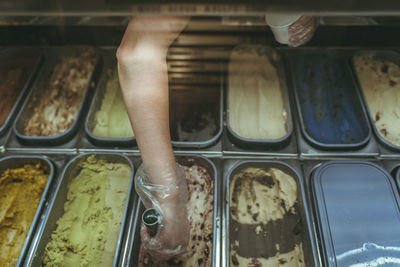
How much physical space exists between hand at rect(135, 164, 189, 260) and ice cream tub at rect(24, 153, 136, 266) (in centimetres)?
25

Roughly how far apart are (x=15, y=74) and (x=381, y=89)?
2.81 metres

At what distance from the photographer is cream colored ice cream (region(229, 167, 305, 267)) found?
157cm

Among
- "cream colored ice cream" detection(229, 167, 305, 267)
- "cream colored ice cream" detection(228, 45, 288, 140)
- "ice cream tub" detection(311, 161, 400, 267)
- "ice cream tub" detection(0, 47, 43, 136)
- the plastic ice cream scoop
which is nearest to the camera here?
the plastic ice cream scoop

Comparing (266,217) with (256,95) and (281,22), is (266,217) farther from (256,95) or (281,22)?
(281,22)

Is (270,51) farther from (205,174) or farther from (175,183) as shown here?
(175,183)

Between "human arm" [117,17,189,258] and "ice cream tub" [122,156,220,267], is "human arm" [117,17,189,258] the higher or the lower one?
the higher one

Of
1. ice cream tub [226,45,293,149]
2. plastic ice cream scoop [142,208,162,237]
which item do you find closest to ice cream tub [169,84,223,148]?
ice cream tub [226,45,293,149]

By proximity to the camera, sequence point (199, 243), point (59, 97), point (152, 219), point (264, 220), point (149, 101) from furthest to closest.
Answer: point (59, 97)
point (264, 220)
point (199, 243)
point (152, 219)
point (149, 101)

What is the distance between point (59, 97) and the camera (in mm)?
2287

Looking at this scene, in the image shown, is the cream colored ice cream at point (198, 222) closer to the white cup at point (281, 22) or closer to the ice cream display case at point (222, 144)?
the ice cream display case at point (222, 144)

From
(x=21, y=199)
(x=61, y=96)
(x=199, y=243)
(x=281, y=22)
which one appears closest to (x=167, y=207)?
(x=199, y=243)

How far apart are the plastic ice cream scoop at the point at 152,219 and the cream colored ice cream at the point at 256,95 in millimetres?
880

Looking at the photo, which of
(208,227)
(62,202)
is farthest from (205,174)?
(62,202)

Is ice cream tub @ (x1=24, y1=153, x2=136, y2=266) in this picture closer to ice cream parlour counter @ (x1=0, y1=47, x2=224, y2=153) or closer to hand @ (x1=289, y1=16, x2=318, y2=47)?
ice cream parlour counter @ (x1=0, y1=47, x2=224, y2=153)
